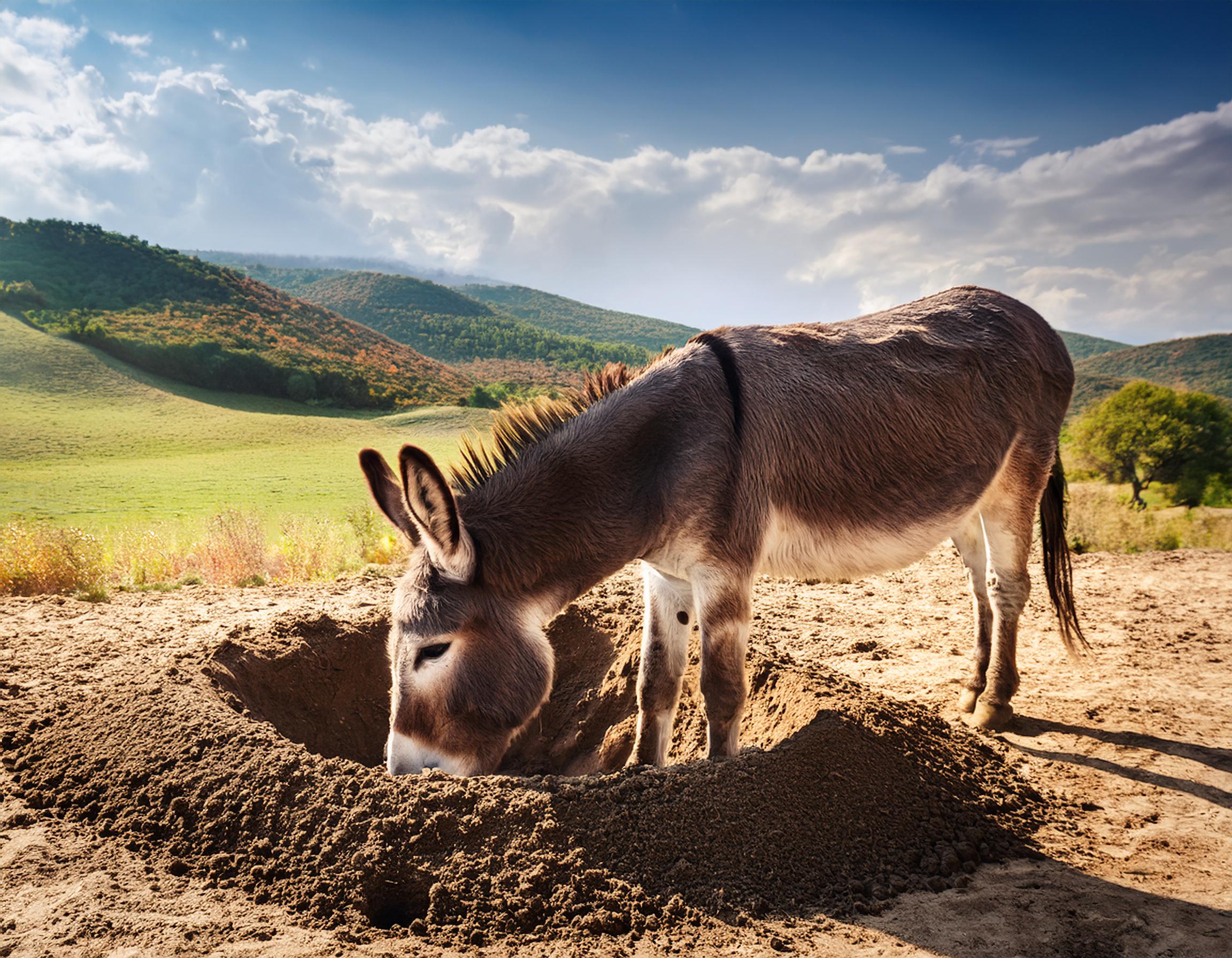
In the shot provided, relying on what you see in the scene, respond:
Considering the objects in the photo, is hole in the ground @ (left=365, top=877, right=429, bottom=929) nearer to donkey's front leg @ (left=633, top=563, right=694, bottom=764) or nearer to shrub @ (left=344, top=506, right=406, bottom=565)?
donkey's front leg @ (left=633, top=563, right=694, bottom=764)

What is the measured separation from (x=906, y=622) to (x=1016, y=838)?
4072 mm

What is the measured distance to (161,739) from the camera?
3658 millimetres

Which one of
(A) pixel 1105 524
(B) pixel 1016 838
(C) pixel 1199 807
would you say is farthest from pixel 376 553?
(A) pixel 1105 524

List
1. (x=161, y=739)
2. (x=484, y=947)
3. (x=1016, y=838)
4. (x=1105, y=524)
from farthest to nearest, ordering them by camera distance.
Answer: (x=1105, y=524)
(x=161, y=739)
(x=1016, y=838)
(x=484, y=947)

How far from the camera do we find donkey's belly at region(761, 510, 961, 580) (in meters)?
3.85

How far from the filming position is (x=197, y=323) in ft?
165

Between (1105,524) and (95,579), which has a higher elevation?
(1105,524)

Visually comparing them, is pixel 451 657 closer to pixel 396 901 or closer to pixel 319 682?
pixel 396 901

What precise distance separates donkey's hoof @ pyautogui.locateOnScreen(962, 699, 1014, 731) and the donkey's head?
367 centimetres

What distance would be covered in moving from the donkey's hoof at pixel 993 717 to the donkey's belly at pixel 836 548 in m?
1.61

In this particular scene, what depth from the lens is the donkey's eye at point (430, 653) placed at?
3.17 m

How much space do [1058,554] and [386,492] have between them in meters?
5.53

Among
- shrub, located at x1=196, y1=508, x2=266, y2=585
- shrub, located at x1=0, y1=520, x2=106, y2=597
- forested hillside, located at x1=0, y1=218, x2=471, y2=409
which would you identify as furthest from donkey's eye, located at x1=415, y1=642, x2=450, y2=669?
forested hillside, located at x1=0, y1=218, x2=471, y2=409

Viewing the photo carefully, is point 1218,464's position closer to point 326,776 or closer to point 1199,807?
point 1199,807
